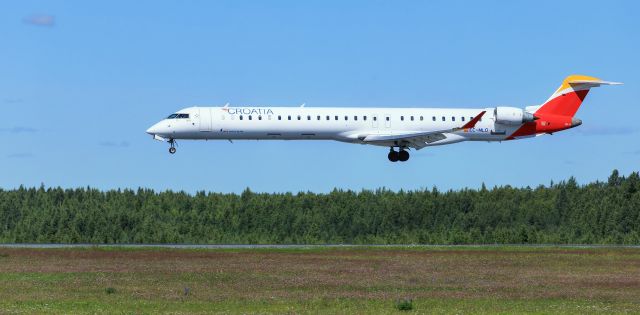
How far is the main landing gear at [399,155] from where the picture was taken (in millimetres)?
55281

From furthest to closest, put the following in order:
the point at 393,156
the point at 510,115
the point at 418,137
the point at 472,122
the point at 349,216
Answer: the point at 349,216
the point at 510,115
the point at 393,156
the point at 472,122
the point at 418,137

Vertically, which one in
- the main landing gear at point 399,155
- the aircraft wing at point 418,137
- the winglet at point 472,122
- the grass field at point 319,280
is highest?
the winglet at point 472,122

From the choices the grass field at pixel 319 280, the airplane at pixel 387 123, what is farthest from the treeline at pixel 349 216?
the grass field at pixel 319 280

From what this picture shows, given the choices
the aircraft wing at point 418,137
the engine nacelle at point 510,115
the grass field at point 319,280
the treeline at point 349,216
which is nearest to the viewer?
the grass field at point 319,280

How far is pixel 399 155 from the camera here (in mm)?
55438

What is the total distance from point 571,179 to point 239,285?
47638 mm

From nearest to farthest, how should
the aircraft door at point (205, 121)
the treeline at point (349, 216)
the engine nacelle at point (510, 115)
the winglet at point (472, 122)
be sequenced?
the aircraft door at point (205, 121)
the winglet at point (472, 122)
the engine nacelle at point (510, 115)
the treeline at point (349, 216)

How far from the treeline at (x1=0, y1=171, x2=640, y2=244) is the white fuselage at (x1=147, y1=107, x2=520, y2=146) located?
32.4ft

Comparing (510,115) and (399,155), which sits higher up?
(510,115)

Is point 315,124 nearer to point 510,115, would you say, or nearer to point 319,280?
point 510,115

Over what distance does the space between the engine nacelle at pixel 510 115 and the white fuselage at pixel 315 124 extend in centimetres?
43

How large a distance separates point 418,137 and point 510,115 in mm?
5500

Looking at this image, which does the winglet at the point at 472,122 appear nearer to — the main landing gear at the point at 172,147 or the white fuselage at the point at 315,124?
the white fuselage at the point at 315,124

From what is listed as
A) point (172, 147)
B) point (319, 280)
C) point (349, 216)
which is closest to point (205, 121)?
point (172, 147)
